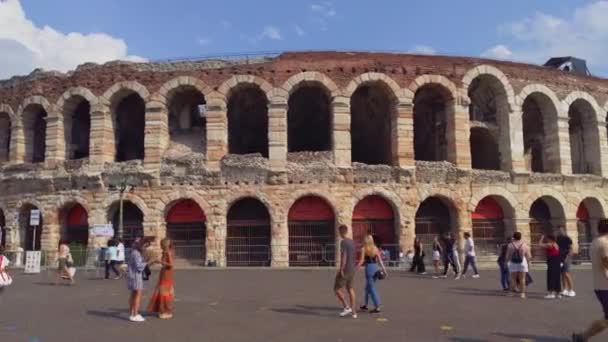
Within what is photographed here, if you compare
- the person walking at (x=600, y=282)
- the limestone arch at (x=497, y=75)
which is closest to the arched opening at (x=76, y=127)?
the limestone arch at (x=497, y=75)

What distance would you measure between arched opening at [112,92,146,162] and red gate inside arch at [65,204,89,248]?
3.10 m

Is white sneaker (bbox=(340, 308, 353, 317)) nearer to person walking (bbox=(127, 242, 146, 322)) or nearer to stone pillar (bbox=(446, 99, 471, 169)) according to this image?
person walking (bbox=(127, 242, 146, 322))

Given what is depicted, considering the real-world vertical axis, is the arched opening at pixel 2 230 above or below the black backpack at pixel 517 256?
above

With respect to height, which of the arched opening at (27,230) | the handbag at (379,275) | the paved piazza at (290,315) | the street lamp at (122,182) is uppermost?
the street lamp at (122,182)

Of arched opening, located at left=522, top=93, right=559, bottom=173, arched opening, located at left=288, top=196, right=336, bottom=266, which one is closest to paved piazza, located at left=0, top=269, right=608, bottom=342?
arched opening, located at left=288, top=196, right=336, bottom=266

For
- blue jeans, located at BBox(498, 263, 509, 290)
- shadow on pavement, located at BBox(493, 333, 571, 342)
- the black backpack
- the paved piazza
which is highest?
the black backpack

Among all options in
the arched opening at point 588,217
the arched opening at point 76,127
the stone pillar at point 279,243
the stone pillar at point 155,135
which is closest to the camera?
the stone pillar at point 279,243

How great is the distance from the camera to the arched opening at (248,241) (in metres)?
20.3

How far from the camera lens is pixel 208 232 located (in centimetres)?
1995

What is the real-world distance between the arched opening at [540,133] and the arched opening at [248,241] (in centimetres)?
1292

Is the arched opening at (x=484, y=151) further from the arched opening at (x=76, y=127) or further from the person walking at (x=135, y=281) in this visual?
the person walking at (x=135, y=281)

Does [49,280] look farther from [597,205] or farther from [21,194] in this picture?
[597,205]

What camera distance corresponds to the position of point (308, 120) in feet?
81.7

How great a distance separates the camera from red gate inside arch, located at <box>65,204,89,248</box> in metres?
21.6
